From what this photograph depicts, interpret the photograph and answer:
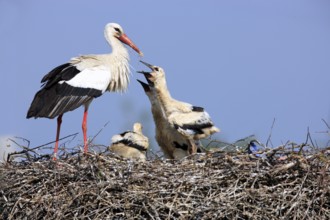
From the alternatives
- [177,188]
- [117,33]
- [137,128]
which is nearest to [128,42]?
[117,33]

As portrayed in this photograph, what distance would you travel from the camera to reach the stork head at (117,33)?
10172 millimetres

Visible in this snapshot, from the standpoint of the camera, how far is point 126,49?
1014 centimetres

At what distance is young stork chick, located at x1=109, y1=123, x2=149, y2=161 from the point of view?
9164 millimetres

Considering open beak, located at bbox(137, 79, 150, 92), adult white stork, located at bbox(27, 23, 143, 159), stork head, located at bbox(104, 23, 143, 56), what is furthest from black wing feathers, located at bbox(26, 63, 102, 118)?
stork head, located at bbox(104, 23, 143, 56)

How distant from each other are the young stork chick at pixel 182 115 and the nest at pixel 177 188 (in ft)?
4.78

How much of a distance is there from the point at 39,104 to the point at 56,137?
530 millimetres

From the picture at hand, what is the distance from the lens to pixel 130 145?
9156mm

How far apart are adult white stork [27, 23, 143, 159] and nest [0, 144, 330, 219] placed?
0.67 meters

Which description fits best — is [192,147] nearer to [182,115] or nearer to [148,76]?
[182,115]

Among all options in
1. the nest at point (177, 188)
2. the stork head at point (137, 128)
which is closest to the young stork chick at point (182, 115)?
the stork head at point (137, 128)

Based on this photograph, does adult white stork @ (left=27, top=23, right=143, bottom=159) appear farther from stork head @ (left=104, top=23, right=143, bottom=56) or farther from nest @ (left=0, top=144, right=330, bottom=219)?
nest @ (left=0, top=144, right=330, bottom=219)

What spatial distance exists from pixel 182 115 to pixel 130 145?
615mm

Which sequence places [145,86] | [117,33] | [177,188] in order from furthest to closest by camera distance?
[117,33]
[145,86]
[177,188]

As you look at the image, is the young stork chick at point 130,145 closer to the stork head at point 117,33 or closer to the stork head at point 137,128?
the stork head at point 137,128
